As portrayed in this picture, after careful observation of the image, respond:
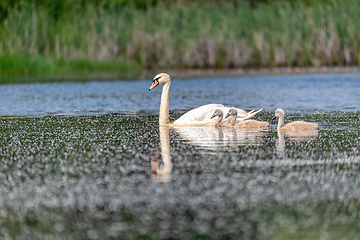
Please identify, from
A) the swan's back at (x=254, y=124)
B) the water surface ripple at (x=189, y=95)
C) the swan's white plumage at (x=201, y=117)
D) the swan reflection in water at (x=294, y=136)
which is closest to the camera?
the swan reflection in water at (x=294, y=136)

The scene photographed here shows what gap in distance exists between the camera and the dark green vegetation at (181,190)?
5230mm

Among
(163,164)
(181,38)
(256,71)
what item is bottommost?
(256,71)

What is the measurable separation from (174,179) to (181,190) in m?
0.49

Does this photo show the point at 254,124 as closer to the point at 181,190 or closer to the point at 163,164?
the point at 163,164

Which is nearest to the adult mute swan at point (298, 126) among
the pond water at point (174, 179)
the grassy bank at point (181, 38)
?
the pond water at point (174, 179)

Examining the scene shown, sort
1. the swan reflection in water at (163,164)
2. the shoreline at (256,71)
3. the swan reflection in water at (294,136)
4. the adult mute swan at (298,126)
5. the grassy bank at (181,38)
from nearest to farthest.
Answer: the swan reflection in water at (163,164) → the swan reflection in water at (294,136) → the adult mute swan at (298,126) → the shoreline at (256,71) → the grassy bank at (181,38)

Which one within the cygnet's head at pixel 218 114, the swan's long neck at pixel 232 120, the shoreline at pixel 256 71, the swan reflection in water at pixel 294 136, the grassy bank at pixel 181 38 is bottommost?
the shoreline at pixel 256 71

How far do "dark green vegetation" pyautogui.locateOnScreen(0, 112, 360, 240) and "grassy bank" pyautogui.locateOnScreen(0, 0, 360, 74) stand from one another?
18.8 meters

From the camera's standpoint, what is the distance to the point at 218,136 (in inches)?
397

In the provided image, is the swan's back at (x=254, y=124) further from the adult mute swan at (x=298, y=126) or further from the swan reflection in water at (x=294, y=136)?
the swan reflection in water at (x=294, y=136)

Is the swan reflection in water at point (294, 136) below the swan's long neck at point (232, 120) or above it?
below

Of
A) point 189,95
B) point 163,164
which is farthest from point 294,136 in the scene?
point 189,95

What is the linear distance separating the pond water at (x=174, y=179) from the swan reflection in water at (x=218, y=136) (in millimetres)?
14

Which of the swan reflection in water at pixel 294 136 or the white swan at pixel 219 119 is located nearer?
the swan reflection in water at pixel 294 136
